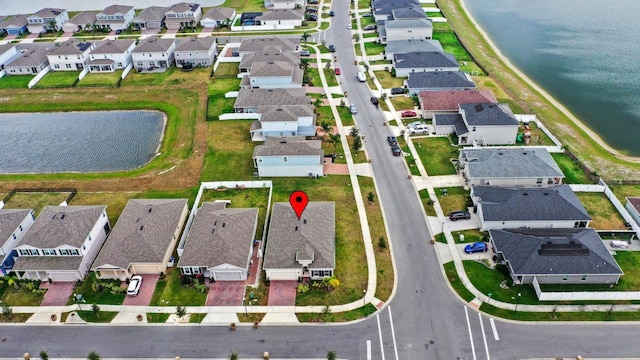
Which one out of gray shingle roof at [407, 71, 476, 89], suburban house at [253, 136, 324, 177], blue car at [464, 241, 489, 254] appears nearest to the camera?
blue car at [464, 241, 489, 254]

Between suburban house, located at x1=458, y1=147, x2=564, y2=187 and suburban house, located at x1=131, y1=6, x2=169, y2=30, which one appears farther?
suburban house, located at x1=131, y1=6, x2=169, y2=30

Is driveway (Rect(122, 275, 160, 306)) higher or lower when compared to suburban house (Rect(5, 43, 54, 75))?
lower

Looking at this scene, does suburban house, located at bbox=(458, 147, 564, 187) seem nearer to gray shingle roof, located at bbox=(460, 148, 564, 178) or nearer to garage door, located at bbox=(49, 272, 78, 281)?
gray shingle roof, located at bbox=(460, 148, 564, 178)

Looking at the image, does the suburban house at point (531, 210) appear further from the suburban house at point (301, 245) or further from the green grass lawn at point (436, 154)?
the suburban house at point (301, 245)

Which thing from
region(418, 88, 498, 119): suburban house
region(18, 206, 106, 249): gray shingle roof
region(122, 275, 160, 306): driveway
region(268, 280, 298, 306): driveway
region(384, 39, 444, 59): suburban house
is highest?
region(384, 39, 444, 59): suburban house

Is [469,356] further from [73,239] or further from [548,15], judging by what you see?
[548,15]

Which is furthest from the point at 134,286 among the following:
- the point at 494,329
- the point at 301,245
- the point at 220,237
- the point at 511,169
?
the point at 511,169

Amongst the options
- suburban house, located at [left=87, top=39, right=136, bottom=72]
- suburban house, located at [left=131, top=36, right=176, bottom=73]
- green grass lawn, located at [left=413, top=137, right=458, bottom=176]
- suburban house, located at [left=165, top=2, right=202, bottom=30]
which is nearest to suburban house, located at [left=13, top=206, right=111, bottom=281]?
green grass lawn, located at [left=413, top=137, right=458, bottom=176]
